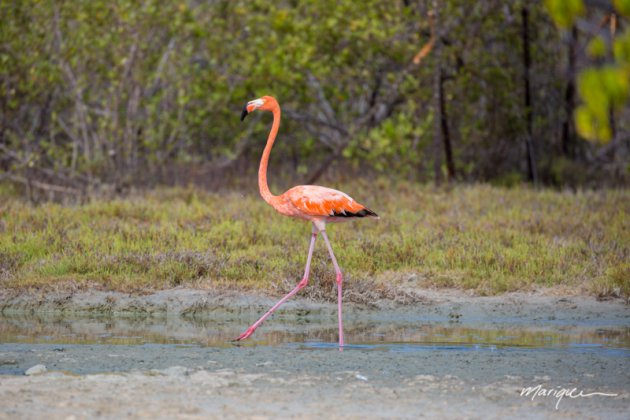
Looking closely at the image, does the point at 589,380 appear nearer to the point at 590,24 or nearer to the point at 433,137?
the point at 590,24

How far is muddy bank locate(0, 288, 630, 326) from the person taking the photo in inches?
345

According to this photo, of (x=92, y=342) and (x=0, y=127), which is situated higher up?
(x=0, y=127)

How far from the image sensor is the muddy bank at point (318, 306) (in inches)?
345

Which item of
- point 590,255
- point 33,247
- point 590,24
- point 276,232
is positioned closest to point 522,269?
point 590,255

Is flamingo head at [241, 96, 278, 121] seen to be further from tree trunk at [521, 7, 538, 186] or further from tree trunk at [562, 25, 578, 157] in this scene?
tree trunk at [562, 25, 578, 157]

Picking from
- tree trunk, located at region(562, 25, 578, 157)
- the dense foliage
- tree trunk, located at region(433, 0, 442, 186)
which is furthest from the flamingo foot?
tree trunk, located at region(562, 25, 578, 157)

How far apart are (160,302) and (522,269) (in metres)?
3.35

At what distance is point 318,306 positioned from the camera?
29.5ft

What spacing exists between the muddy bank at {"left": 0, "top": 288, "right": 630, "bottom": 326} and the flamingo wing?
3.44 ft

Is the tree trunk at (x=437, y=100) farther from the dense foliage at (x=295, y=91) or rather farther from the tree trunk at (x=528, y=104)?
the tree trunk at (x=528, y=104)

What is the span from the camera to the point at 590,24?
4.50 meters

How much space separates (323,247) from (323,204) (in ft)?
7.63

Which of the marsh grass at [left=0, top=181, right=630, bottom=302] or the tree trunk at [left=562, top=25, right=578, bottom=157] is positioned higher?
the tree trunk at [left=562, top=25, right=578, bottom=157]

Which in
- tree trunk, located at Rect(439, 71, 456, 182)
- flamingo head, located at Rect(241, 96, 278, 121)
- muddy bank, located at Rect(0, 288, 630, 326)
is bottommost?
muddy bank, located at Rect(0, 288, 630, 326)
